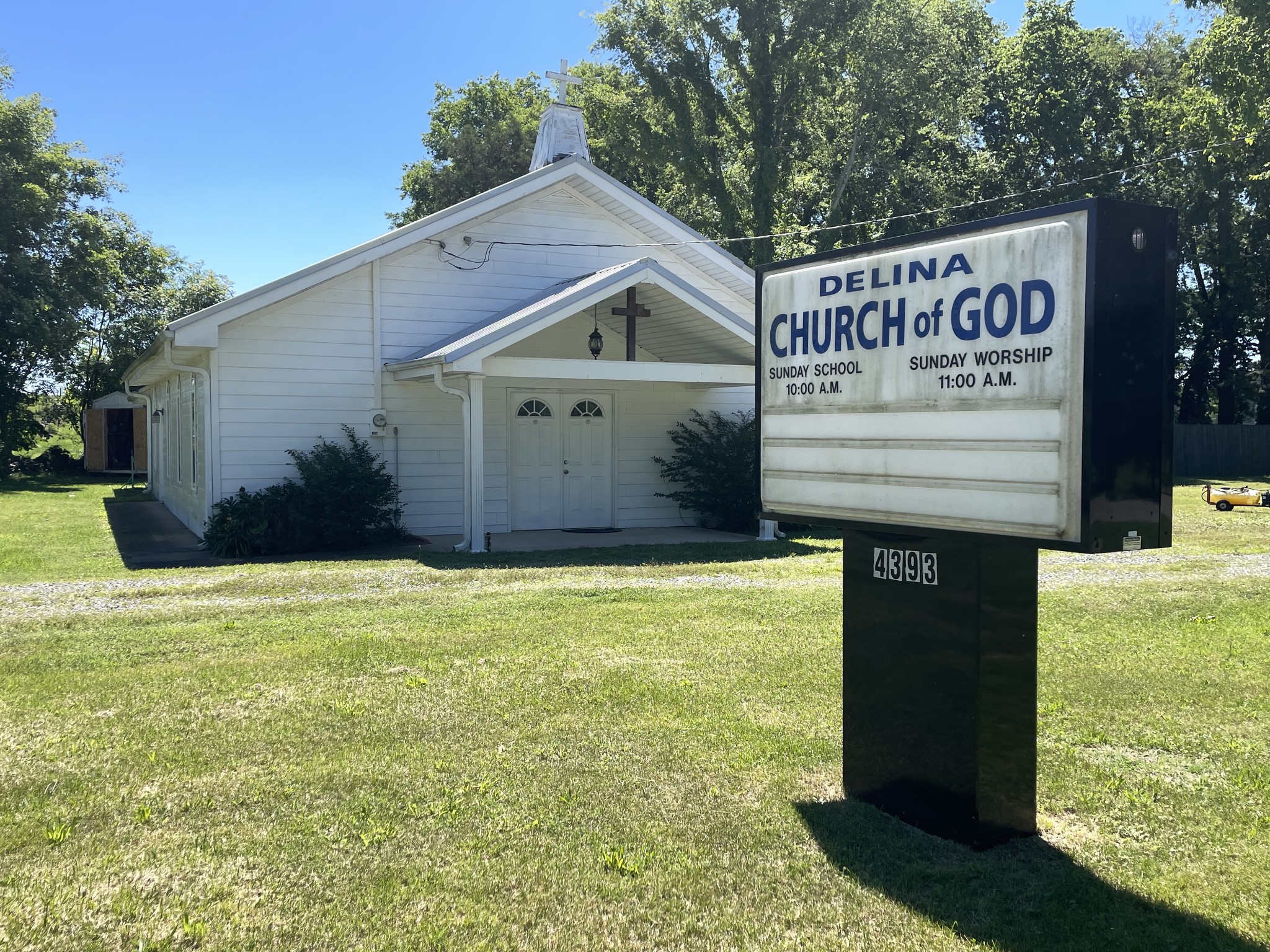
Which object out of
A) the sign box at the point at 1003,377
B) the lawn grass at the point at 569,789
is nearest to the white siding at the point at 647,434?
the lawn grass at the point at 569,789

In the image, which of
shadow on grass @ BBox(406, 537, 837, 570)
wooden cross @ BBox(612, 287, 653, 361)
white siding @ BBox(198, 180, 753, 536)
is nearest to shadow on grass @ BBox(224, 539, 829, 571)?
shadow on grass @ BBox(406, 537, 837, 570)

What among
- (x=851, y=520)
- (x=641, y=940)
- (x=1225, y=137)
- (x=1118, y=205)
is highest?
(x=1225, y=137)

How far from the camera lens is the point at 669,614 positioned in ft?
29.7

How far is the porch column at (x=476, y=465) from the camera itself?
13250 millimetres

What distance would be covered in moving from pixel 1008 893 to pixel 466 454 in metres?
10.5

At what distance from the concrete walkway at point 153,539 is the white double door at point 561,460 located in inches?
189

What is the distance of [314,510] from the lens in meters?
13.8

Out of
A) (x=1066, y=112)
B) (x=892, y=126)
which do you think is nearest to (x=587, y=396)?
(x=892, y=126)

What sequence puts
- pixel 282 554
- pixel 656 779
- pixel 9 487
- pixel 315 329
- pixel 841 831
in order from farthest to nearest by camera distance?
1. pixel 9 487
2. pixel 315 329
3. pixel 282 554
4. pixel 656 779
5. pixel 841 831

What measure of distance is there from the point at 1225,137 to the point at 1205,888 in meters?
25.4

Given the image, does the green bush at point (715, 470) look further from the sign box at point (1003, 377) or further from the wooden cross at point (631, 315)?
the sign box at point (1003, 377)

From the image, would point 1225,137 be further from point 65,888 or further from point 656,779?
point 65,888

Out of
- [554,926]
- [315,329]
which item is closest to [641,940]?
[554,926]

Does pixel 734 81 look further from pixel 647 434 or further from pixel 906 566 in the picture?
pixel 906 566
